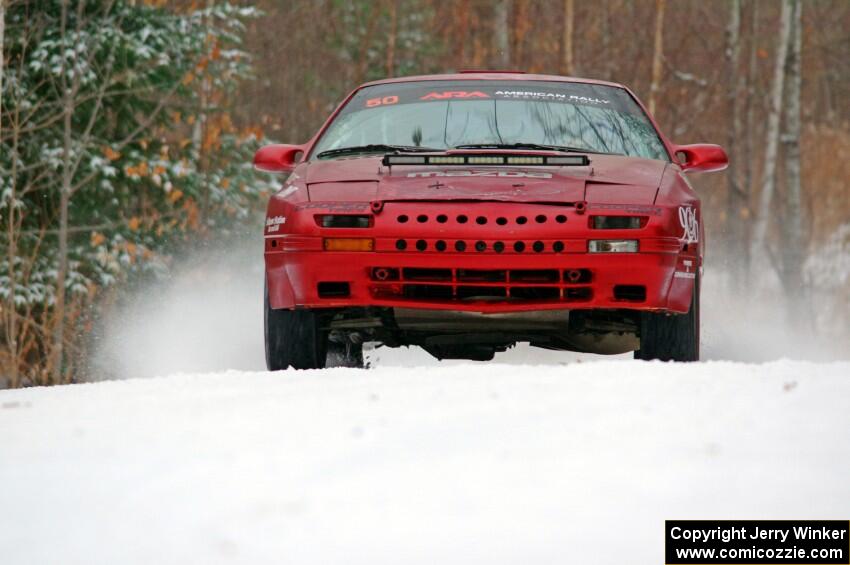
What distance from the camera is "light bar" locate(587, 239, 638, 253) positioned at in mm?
5578

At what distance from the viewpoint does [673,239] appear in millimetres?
5707

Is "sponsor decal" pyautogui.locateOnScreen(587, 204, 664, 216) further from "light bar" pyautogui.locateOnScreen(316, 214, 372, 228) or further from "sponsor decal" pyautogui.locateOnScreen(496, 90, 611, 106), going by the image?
"sponsor decal" pyautogui.locateOnScreen(496, 90, 611, 106)

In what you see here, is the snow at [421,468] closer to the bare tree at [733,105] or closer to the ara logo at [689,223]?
the ara logo at [689,223]

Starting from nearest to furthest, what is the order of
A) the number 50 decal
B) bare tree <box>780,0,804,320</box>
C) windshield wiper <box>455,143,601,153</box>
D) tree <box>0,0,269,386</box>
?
windshield wiper <box>455,143,601,153</box> → the number 50 decal → tree <box>0,0,269,386</box> → bare tree <box>780,0,804,320</box>

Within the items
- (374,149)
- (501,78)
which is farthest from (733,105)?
(374,149)

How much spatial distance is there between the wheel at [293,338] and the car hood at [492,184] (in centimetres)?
67

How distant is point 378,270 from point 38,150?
10.4 meters

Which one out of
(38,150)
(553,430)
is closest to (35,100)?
(38,150)

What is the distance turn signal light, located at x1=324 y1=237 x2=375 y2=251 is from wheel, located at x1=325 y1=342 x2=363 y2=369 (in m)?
1.55

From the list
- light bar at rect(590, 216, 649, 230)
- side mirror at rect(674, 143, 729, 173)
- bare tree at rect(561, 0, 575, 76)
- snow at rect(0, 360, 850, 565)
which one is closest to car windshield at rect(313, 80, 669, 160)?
side mirror at rect(674, 143, 729, 173)

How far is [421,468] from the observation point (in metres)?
3.62

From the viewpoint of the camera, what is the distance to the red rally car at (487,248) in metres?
5.58

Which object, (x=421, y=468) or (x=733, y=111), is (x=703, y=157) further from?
(x=733, y=111)

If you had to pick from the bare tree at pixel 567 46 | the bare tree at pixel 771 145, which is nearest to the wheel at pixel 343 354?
the bare tree at pixel 567 46
